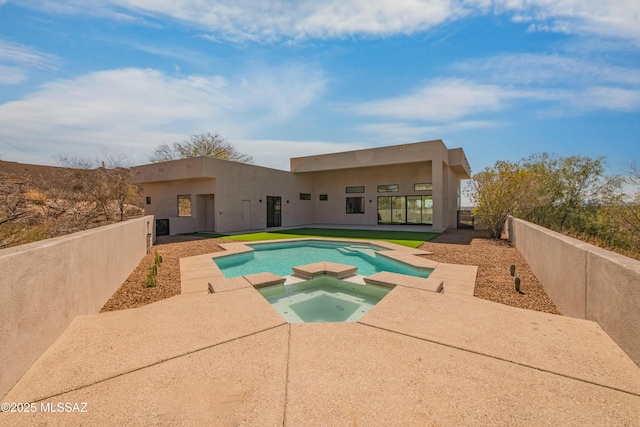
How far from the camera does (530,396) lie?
2180 millimetres

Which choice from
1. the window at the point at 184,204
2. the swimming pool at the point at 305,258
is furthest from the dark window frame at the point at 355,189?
the window at the point at 184,204

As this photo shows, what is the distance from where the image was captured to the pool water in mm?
4961

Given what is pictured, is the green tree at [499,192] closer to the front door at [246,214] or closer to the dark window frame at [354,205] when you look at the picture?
the dark window frame at [354,205]

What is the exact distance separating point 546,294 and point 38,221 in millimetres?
11765

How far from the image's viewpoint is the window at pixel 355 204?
64.4ft

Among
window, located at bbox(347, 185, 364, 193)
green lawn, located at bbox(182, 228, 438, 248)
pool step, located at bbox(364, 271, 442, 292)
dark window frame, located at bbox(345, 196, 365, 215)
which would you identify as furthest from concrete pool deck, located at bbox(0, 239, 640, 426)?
window, located at bbox(347, 185, 364, 193)

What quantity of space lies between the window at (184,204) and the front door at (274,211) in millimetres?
4694

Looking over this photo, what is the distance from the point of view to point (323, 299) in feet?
19.0

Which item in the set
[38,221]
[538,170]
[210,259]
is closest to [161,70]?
[38,221]

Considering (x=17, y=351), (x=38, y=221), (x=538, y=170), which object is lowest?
(x=17, y=351)

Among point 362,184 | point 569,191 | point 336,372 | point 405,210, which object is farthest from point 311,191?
point 336,372

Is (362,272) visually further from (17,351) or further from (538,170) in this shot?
(538,170)

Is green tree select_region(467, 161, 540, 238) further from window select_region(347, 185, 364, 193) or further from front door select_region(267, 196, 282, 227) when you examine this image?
front door select_region(267, 196, 282, 227)

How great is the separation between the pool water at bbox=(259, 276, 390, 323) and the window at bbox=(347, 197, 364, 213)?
13.2 metres
